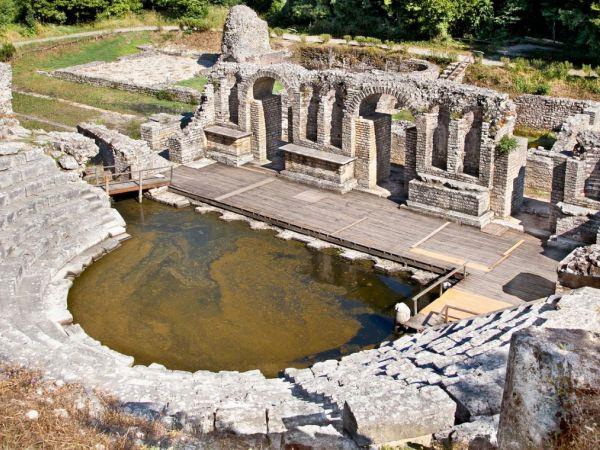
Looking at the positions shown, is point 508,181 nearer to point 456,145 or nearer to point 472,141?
point 472,141

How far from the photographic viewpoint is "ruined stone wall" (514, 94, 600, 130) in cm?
2694

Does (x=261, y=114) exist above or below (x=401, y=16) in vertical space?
below

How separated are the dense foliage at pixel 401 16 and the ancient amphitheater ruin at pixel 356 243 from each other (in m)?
7.90

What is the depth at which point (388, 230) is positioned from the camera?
19.0 meters

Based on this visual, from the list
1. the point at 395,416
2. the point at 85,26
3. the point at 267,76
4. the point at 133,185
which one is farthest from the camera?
the point at 85,26

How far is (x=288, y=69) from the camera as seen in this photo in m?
22.2

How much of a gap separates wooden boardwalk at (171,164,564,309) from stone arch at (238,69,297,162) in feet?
3.39

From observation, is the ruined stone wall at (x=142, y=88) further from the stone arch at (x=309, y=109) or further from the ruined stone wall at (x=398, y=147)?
the ruined stone wall at (x=398, y=147)

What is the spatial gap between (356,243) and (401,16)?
24.0 meters

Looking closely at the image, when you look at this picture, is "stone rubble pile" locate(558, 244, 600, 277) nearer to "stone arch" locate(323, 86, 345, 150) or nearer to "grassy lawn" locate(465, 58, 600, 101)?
"stone arch" locate(323, 86, 345, 150)

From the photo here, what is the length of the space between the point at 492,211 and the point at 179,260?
7.44m

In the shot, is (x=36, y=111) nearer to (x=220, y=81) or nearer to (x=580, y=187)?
(x=220, y=81)

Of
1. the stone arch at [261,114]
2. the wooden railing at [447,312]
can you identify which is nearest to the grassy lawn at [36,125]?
the stone arch at [261,114]

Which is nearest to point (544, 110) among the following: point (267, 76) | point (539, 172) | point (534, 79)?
point (534, 79)
